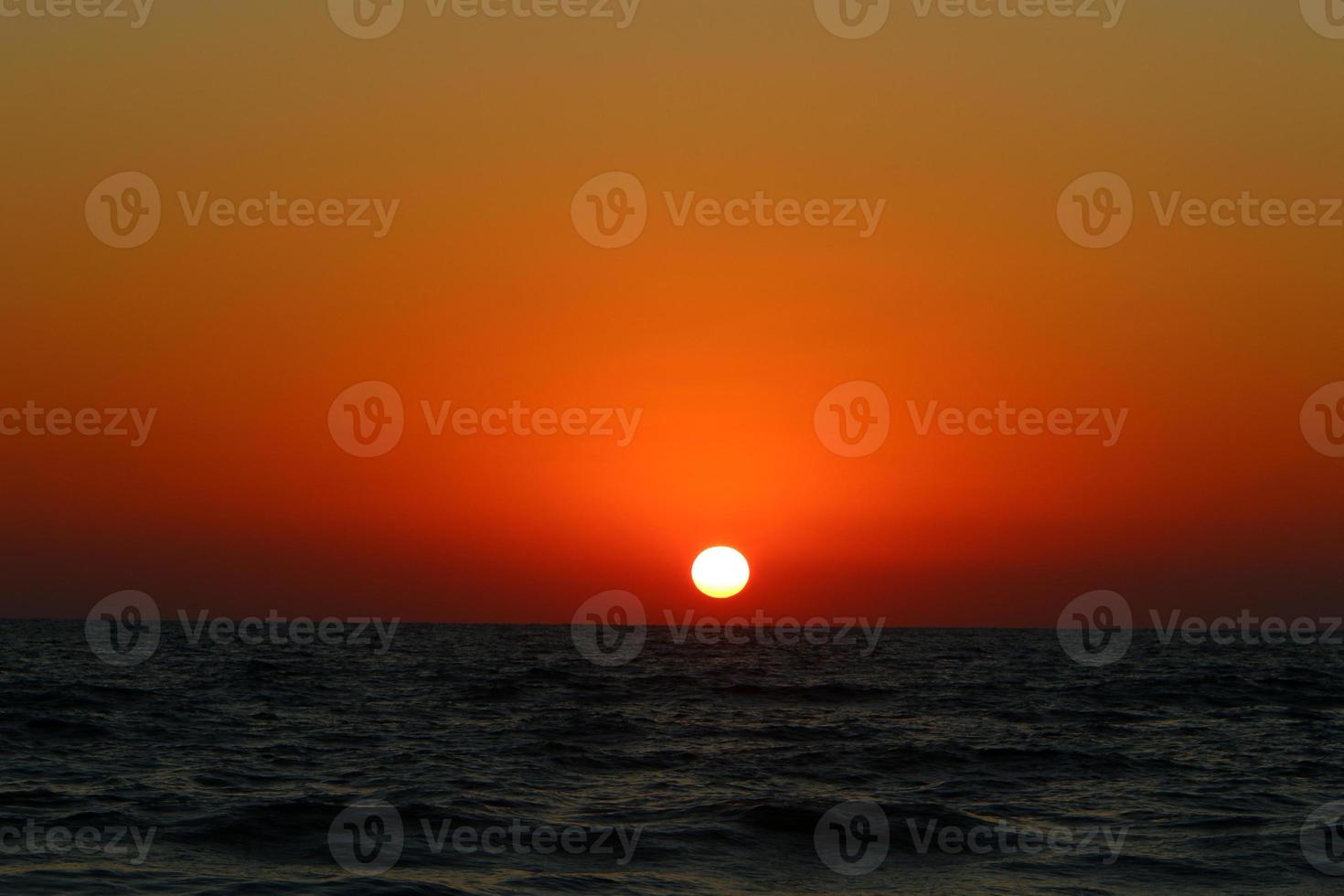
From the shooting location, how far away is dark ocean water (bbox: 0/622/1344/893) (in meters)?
16.3

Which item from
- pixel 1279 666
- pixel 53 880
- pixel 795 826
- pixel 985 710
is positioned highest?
pixel 1279 666

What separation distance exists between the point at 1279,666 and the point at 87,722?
58.2 meters

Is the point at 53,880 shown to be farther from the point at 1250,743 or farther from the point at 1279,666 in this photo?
the point at 1279,666

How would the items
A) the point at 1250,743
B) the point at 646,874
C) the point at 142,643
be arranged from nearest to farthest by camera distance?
1. the point at 646,874
2. the point at 1250,743
3. the point at 142,643

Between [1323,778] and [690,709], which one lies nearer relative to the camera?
[1323,778]

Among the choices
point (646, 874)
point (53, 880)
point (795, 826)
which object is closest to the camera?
point (53, 880)

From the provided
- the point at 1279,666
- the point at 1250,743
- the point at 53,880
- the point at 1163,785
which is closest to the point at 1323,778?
the point at 1163,785

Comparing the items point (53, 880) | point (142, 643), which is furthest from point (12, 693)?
point (142, 643)

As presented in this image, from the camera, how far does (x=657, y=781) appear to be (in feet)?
78.9

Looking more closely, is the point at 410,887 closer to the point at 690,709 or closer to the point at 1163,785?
the point at 1163,785

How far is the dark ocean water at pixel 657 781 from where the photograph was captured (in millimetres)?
16344

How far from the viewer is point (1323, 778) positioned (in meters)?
24.9

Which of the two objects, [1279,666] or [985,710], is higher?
[1279,666]

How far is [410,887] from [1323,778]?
19188mm
